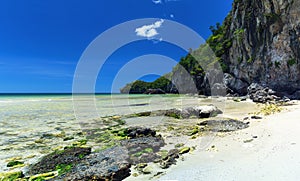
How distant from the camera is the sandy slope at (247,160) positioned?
3.82 m

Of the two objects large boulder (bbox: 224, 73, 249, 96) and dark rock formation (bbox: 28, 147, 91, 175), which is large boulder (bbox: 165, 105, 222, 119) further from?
large boulder (bbox: 224, 73, 249, 96)

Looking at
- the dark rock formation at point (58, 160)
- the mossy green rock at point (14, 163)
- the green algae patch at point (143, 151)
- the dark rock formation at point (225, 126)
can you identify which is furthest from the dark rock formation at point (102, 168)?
the dark rock formation at point (225, 126)

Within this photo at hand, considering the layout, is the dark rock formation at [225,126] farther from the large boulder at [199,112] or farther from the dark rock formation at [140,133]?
the large boulder at [199,112]

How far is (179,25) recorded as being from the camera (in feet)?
49.6

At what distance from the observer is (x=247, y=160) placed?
453cm

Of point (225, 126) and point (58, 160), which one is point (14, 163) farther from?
point (225, 126)

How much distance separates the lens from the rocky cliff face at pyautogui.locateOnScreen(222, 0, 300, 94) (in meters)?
21.7

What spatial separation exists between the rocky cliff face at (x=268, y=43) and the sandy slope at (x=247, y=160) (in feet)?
66.0

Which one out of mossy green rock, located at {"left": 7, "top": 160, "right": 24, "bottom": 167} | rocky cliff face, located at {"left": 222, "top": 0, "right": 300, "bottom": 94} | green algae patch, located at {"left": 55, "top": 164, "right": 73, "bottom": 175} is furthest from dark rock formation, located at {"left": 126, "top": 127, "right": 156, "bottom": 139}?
rocky cliff face, located at {"left": 222, "top": 0, "right": 300, "bottom": 94}

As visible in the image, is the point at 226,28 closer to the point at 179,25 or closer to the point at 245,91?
the point at 245,91

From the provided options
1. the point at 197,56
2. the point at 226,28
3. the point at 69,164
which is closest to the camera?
the point at 69,164

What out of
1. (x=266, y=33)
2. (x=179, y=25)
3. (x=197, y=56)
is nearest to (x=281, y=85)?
→ (x=266, y=33)

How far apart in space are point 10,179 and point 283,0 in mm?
28654

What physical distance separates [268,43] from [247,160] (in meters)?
26.3
